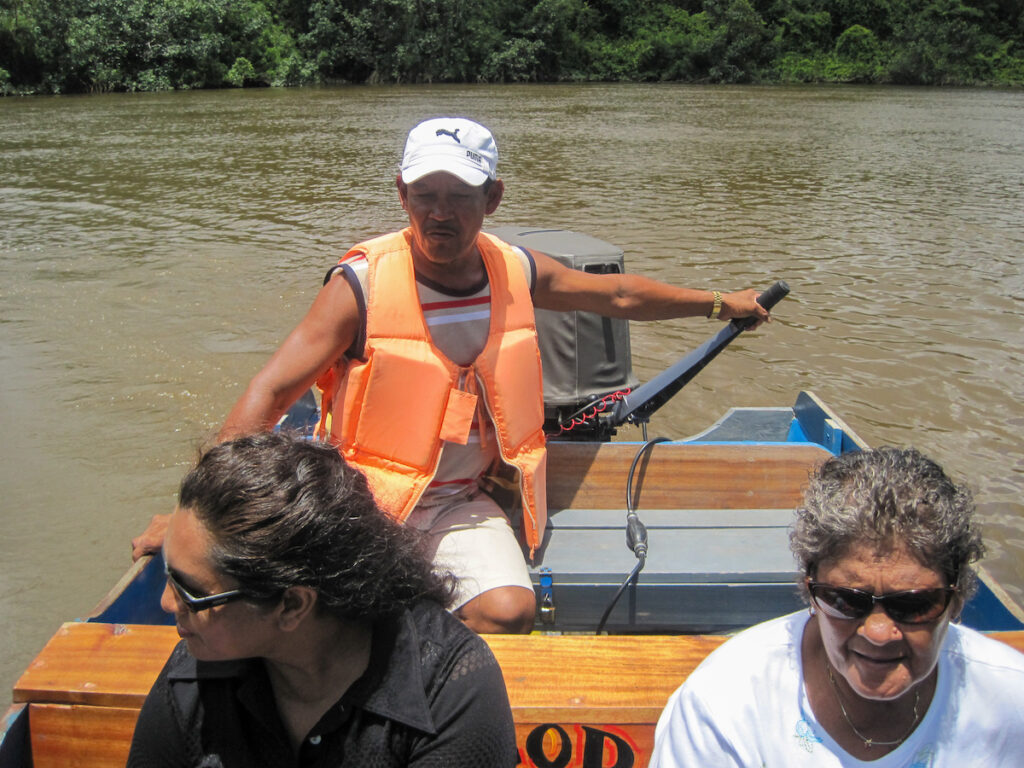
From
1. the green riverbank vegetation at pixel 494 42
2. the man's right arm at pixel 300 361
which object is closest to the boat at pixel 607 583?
the man's right arm at pixel 300 361

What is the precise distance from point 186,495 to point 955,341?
6.54m

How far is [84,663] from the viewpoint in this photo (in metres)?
1.94

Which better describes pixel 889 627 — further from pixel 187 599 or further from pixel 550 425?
pixel 550 425

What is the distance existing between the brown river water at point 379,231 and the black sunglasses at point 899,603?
110 inches

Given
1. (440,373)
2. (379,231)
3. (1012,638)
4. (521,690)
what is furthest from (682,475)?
(379,231)

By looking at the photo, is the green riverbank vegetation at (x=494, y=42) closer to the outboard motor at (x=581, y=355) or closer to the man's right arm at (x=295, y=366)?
the outboard motor at (x=581, y=355)

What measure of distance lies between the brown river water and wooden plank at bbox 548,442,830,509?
4.97ft

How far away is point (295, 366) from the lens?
2293 millimetres

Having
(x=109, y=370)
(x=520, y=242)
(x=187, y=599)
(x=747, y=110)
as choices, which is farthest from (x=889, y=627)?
(x=747, y=110)

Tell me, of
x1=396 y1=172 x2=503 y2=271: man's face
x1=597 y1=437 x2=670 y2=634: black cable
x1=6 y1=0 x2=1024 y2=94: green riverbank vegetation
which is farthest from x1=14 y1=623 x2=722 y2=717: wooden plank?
x1=6 y1=0 x2=1024 y2=94: green riverbank vegetation

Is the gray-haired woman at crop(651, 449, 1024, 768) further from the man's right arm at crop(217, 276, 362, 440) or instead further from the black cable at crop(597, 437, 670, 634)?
the man's right arm at crop(217, 276, 362, 440)

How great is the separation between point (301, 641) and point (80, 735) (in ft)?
2.70

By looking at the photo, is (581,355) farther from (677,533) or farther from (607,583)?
(607,583)

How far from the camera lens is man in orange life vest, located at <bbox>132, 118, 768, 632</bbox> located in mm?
2314
